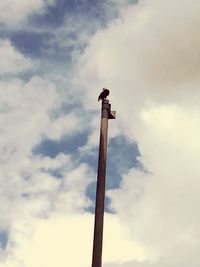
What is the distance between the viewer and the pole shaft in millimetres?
9297

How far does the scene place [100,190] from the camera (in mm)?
9766

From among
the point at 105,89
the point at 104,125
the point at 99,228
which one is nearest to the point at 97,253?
the point at 99,228

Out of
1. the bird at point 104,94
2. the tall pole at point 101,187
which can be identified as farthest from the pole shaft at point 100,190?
the bird at point 104,94

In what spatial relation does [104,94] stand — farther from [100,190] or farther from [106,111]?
[100,190]

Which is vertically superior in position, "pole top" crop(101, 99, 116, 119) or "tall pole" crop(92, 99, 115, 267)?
"pole top" crop(101, 99, 116, 119)

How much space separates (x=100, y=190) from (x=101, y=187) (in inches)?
2.9

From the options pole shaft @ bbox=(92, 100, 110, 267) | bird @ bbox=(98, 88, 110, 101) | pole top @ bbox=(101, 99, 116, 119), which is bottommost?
pole shaft @ bbox=(92, 100, 110, 267)

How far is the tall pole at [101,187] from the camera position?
30.5 feet

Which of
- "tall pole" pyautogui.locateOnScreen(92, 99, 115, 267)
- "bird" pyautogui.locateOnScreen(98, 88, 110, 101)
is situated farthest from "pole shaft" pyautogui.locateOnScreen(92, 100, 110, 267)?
"bird" pyautogui.locateOnScreen(98, 88, 110, 101)

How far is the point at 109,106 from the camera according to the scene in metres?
10.9

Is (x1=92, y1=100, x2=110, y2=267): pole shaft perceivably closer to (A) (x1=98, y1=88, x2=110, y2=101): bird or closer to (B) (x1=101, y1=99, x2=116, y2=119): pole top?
(B) (x1=101, y1=99, x2=116, y2=119): pole top

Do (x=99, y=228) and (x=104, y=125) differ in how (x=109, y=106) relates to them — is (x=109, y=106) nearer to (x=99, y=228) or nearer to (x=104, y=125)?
(x=104, y=125)

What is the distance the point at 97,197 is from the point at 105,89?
8.64 ft

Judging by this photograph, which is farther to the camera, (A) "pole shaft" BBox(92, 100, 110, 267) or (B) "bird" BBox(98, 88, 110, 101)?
(B) "bird" BBox(98, 88, 110, 101)
